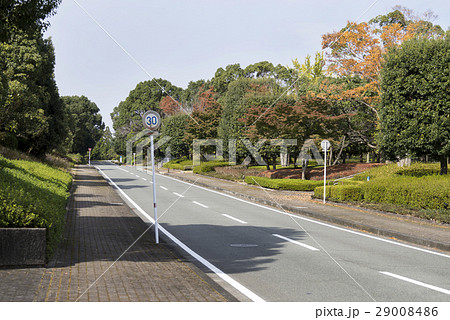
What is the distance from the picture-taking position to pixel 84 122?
114000 mm

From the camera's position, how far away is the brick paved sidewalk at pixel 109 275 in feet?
17.1

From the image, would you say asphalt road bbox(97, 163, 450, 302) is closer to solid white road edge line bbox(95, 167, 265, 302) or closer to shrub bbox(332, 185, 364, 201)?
solid white road edge line bbox(95, 167, 265, 302)

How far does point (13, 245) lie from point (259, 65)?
2976 inches

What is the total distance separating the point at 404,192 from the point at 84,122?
361 ft

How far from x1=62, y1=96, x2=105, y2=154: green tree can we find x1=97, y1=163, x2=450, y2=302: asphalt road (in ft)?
319

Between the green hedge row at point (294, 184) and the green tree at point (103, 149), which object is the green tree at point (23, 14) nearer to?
the green hedge row at point (294, 184)

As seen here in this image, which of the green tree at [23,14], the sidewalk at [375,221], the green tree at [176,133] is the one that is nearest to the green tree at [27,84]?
the green tree at [23,14]

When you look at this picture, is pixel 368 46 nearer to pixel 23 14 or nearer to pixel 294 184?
pixel 294 184

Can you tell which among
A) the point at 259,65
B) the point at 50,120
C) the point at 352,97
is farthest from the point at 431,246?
the point at 259,65

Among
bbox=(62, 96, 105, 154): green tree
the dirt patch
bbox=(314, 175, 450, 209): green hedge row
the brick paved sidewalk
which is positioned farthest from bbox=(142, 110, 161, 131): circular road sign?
bbox=(62, 96, 105, 154): green tree

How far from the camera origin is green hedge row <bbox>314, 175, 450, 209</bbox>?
14.0 m

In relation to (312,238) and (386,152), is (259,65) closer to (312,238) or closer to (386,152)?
(386,152)

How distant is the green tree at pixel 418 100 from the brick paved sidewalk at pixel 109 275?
11.8 metres

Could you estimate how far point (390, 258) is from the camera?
8.77 m
